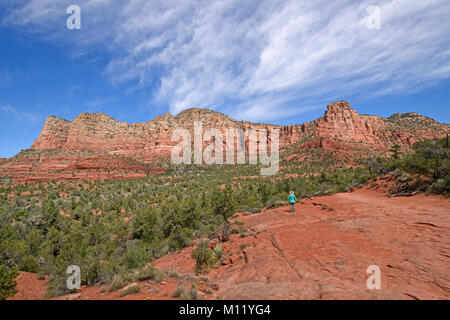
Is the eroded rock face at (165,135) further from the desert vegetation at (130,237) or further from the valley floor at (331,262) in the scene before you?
the valley floor at (331,262)

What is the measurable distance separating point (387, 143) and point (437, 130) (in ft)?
55.1

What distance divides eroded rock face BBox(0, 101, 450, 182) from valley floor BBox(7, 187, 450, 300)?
52090mm

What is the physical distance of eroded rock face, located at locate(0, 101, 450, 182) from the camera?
200 feet

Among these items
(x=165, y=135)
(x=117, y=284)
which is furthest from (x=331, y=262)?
(x=165, y=135)

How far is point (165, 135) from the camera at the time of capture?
86000mm

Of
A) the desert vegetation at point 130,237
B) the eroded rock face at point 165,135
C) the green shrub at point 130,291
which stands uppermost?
the eroded rock face at point 165,135

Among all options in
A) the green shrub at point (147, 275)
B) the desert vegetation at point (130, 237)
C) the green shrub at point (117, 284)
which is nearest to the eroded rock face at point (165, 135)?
the desert vegetation at point (130, 237)

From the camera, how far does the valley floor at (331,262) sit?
3.73 metres

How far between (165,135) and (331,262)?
86733mm

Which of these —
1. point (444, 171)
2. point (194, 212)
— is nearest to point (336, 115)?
point (444, 171)

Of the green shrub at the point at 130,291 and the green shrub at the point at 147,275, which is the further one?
the green shrub at the point at 147,275

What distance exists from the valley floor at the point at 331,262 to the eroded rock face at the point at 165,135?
52.1 m

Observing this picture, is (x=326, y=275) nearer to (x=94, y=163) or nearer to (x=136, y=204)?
(x=136, y=204)

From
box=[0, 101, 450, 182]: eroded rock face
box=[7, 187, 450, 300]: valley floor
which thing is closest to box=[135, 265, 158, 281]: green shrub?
box=[7, 187, 450, 300]: valley floor
